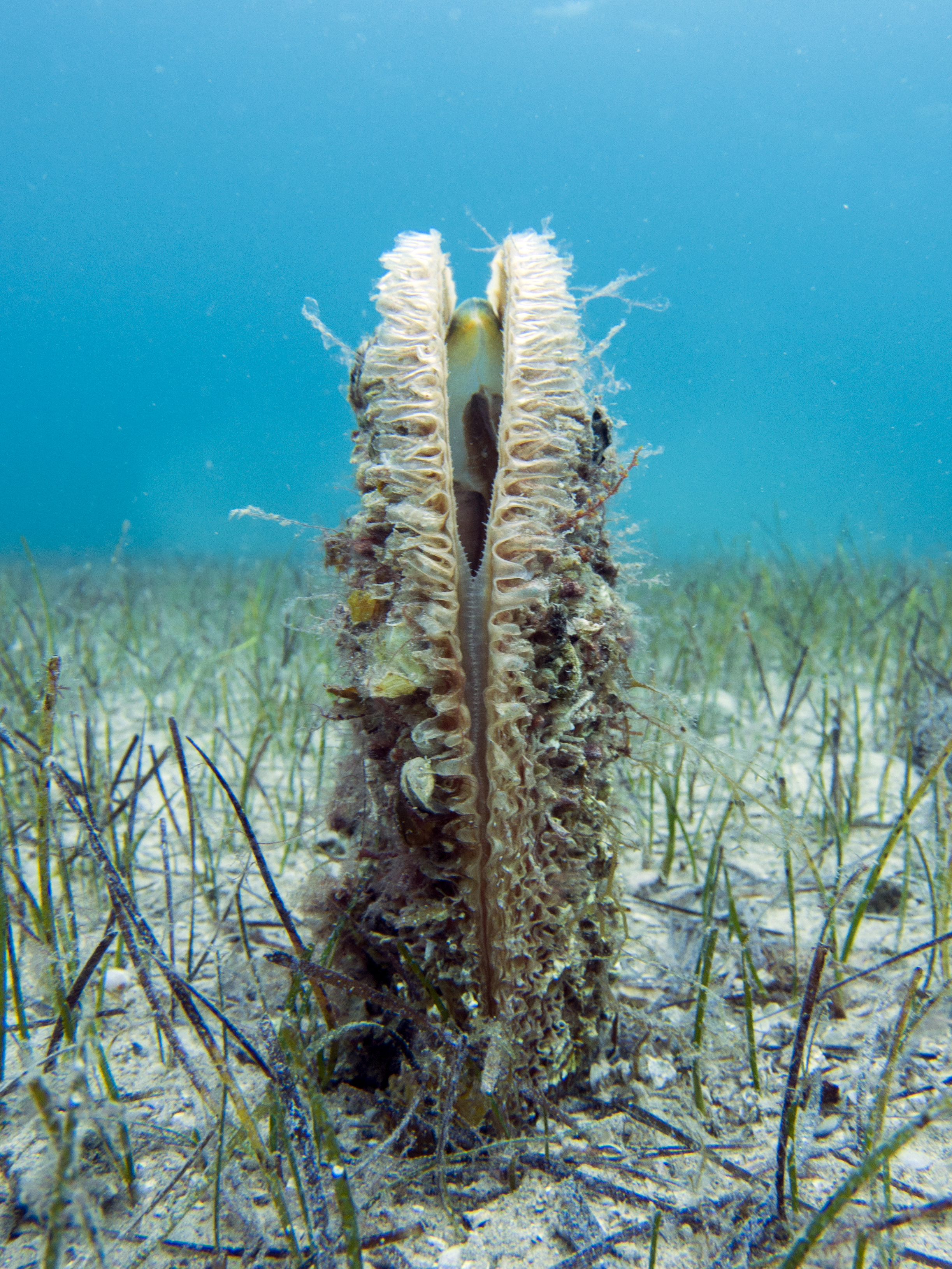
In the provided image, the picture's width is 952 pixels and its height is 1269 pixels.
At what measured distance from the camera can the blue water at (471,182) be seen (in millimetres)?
53188

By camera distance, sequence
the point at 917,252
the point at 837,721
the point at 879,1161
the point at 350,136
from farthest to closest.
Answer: the point at 917,252 → the point at 350,136 → the point at 837,721 → the point at 879,1161

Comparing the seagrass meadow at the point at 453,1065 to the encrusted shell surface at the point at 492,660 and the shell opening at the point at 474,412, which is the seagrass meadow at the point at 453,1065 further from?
the shell opening at the point at 474,412

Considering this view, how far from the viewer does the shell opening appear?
1.46 meters

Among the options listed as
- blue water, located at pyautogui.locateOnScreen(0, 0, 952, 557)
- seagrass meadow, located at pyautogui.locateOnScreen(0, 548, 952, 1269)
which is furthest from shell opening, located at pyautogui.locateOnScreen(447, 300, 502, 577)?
blue water, located at pyautogui.locateOnScreen(0, 0, 952, 557)

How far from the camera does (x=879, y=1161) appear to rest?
2.83ft

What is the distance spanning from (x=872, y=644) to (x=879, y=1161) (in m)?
5.02

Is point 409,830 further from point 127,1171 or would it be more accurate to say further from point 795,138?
point 795,138

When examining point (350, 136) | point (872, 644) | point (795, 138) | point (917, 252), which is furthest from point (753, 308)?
point (872, 644)

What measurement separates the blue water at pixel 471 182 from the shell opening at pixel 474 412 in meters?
29.4

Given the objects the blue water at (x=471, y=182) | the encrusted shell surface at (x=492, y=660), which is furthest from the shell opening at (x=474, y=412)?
the blue water at (x=471, y=182)

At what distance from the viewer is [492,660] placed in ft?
3.98

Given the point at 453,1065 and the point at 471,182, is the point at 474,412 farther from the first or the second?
the point at 471,182

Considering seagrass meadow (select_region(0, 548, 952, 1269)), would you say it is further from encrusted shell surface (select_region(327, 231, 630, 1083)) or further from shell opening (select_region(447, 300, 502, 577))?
shell opening (select_region(447, 300, 502, 577))

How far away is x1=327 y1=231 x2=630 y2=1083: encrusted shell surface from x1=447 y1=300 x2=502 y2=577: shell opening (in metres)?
0.08
